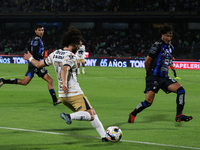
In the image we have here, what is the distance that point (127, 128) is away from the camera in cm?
779

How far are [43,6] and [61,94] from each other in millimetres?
51436

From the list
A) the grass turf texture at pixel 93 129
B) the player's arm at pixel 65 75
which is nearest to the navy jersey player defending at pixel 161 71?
the grass turf texture at pixel 93 129

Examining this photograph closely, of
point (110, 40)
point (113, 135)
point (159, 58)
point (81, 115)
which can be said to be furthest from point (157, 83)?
point (110, 40)

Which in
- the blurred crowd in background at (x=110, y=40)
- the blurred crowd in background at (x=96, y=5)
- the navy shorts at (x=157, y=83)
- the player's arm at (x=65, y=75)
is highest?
the blurred crowd in background at (x=96, y=5)

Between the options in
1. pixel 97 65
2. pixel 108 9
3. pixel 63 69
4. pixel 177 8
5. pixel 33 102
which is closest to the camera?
pixel 63 69

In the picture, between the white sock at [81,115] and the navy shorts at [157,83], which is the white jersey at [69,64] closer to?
the white sock at [81,115]

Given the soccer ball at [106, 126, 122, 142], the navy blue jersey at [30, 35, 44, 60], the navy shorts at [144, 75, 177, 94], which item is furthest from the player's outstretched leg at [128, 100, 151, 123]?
the navy blue jersey at [30, 35, 44, 60]

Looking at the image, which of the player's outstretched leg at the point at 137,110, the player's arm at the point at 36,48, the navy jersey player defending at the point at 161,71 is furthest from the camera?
the player's arm at the point at 36,48

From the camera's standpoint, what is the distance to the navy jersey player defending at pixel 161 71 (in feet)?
26.7

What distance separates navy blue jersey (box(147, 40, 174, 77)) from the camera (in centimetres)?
818

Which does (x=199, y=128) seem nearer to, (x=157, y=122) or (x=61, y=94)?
(x=157, y=122)

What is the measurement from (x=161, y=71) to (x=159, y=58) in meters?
0.30

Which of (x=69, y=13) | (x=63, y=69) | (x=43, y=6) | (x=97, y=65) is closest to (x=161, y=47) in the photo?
(x=63, y=69)

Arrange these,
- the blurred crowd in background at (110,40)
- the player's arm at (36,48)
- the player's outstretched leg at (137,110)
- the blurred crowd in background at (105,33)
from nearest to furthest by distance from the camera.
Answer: the player's outstretched leg at (137,110) < the player's arm at (36,48) < the blurred crowd in background at (110,40) < the blurred crowd in background at (105,33)
